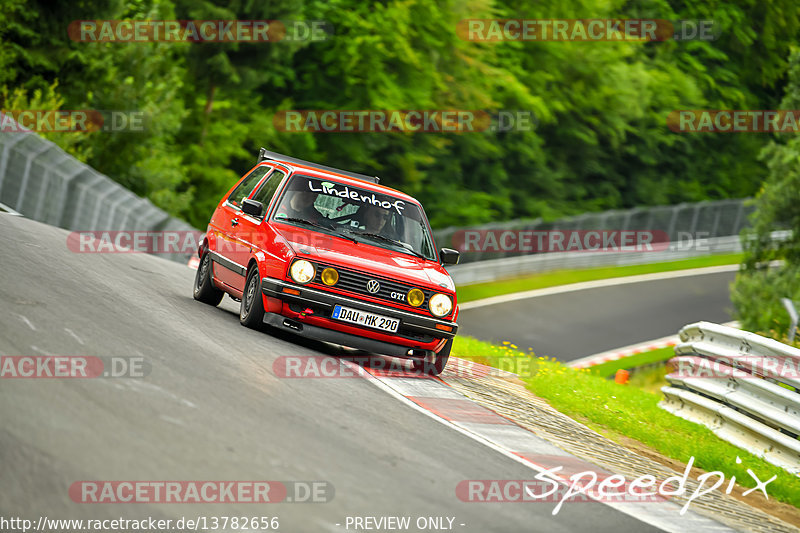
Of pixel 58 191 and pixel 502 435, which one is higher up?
pixel 502 435

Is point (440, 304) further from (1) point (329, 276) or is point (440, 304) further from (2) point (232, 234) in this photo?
(2) point (232, 234)

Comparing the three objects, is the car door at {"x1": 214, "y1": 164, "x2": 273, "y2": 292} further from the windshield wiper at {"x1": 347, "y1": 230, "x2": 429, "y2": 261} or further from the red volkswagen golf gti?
the windshield wiper at {"x1": 347, "y1": 230, "x2": 429, "y2": 261}

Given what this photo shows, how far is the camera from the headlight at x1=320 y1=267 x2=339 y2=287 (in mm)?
10094

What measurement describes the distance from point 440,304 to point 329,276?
120cm

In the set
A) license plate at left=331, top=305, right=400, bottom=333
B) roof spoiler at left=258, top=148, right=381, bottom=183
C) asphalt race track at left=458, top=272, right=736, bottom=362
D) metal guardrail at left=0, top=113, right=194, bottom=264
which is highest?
roof spoiler at left=258, top=148, right=381, bottom=183

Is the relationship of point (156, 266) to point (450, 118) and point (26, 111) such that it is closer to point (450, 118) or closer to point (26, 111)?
point (26, 111)

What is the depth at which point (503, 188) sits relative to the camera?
167 ft

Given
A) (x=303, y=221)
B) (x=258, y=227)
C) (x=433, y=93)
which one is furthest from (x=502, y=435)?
(x=433, y=93)

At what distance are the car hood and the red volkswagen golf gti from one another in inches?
0.5

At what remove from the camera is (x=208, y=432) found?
249 inches

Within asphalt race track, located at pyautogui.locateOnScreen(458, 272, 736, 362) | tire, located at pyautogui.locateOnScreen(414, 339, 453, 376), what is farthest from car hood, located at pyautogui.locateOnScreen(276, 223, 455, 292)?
asphalt race track, located at pyautogui.locateOnScreen(458, 272, 736, 362)

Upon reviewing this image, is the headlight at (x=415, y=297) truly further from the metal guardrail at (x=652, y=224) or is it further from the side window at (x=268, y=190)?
the metal guardrail at (x=652, y=224)

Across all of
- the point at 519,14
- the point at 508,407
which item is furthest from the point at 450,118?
the point at 508,407

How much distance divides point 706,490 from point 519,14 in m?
45.2
